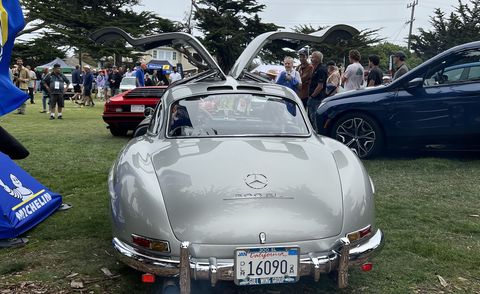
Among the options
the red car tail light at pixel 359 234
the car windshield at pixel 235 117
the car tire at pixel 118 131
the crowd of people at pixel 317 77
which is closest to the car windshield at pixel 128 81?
the car tire at pixel 118 131

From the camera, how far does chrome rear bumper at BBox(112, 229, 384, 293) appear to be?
8.47 ft

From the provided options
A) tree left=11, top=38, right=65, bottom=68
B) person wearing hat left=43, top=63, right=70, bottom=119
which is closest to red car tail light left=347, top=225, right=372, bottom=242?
person wearing hat left=43, top=63, right=70, bottom=119

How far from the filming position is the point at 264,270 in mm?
2621

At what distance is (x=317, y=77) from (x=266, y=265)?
20.5 feet

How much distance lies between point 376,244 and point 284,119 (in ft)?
4.65

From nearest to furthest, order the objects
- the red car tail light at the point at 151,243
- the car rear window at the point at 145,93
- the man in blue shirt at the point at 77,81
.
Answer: the red car tail light at the point at 151,243 → the car rear window at the point at 145,93 → the man in blue shirt at the point at 77,81

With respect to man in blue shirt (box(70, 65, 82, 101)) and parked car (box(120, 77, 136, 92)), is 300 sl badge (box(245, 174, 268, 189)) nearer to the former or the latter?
parked car (box(120, 77, 136, 92))

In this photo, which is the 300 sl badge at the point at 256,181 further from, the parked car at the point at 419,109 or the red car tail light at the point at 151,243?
the parked car at the point at 419,109

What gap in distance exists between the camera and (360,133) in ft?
23.7

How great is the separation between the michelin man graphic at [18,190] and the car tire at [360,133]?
4699 millimetres

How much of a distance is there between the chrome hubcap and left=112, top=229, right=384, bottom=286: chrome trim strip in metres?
4.37

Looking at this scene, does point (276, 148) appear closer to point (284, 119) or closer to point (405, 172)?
point (284, 119)

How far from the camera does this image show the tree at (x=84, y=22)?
37.1 meters

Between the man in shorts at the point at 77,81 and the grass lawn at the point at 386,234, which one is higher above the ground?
the man in shorts at the point at 77,81
